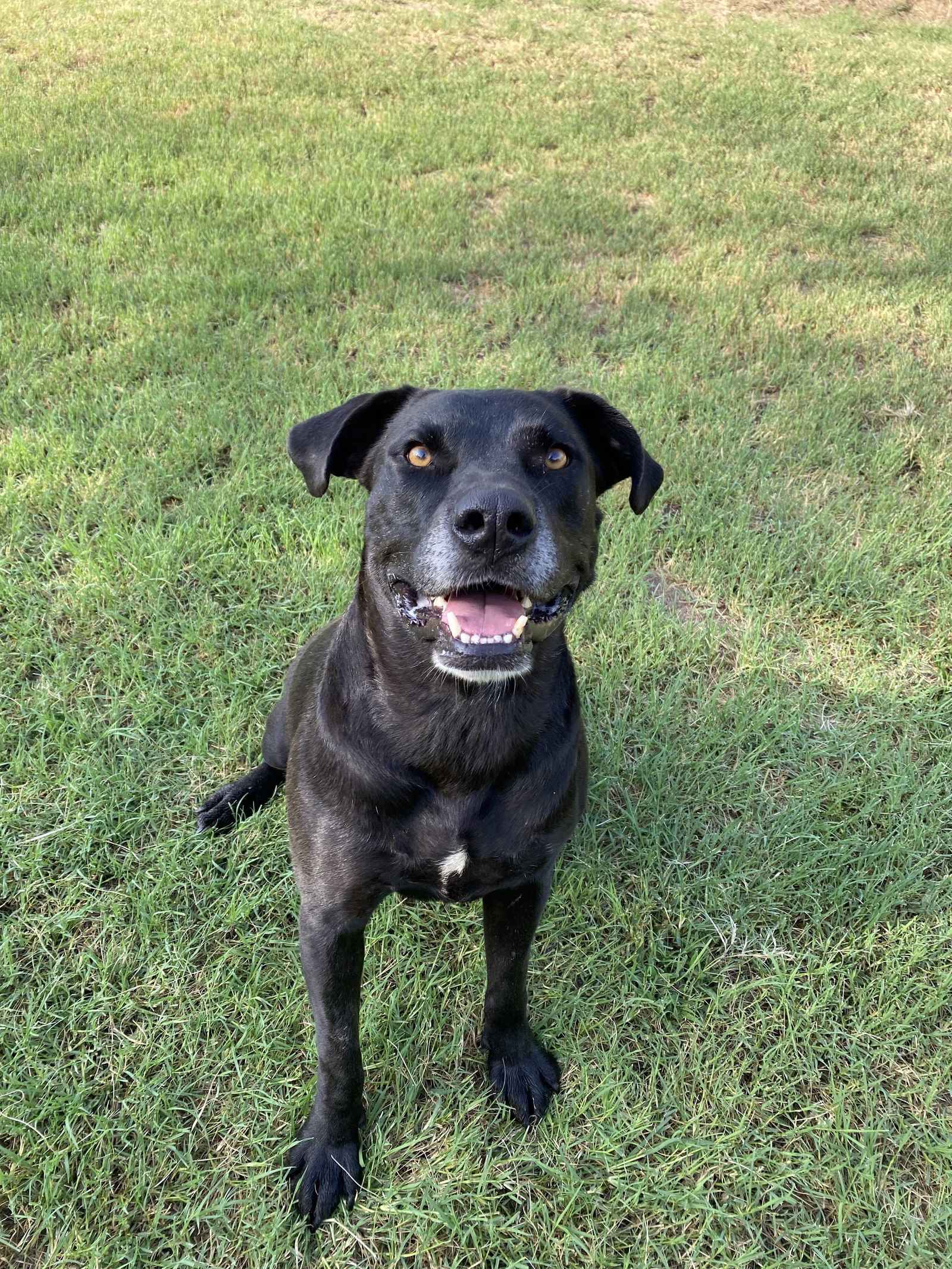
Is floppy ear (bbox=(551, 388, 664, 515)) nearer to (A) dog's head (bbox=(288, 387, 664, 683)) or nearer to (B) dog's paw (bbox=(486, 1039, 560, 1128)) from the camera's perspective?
(A) dog's head (bbox=(288, 387, 664, 683))

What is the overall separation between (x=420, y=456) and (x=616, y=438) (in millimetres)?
615

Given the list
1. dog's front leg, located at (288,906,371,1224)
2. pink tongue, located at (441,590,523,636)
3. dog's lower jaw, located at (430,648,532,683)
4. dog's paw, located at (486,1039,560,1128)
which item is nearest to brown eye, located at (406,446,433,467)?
pink tongue, located at (441,590,523,636)

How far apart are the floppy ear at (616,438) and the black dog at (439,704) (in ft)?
0.08

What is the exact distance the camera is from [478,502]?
162 centimetres

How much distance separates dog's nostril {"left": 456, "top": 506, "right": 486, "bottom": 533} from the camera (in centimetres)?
161

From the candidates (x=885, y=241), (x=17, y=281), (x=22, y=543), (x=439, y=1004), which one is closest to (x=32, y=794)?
(x=22, y=543)

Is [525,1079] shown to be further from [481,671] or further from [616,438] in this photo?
[616,438]

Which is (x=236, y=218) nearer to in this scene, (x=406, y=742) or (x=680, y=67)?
(x=406, y=742)

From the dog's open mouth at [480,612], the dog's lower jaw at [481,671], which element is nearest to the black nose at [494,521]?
the dog's open mouth at [480,612]

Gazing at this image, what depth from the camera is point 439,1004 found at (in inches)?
93.3

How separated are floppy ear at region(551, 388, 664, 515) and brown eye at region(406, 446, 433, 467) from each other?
1.44 feet

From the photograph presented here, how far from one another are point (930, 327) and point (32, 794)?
5.91 meters

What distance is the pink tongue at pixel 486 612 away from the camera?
1757 millimetres

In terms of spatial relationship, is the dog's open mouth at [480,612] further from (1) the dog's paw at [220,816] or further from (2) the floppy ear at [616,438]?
(1) the dog's paw at [220,816]
